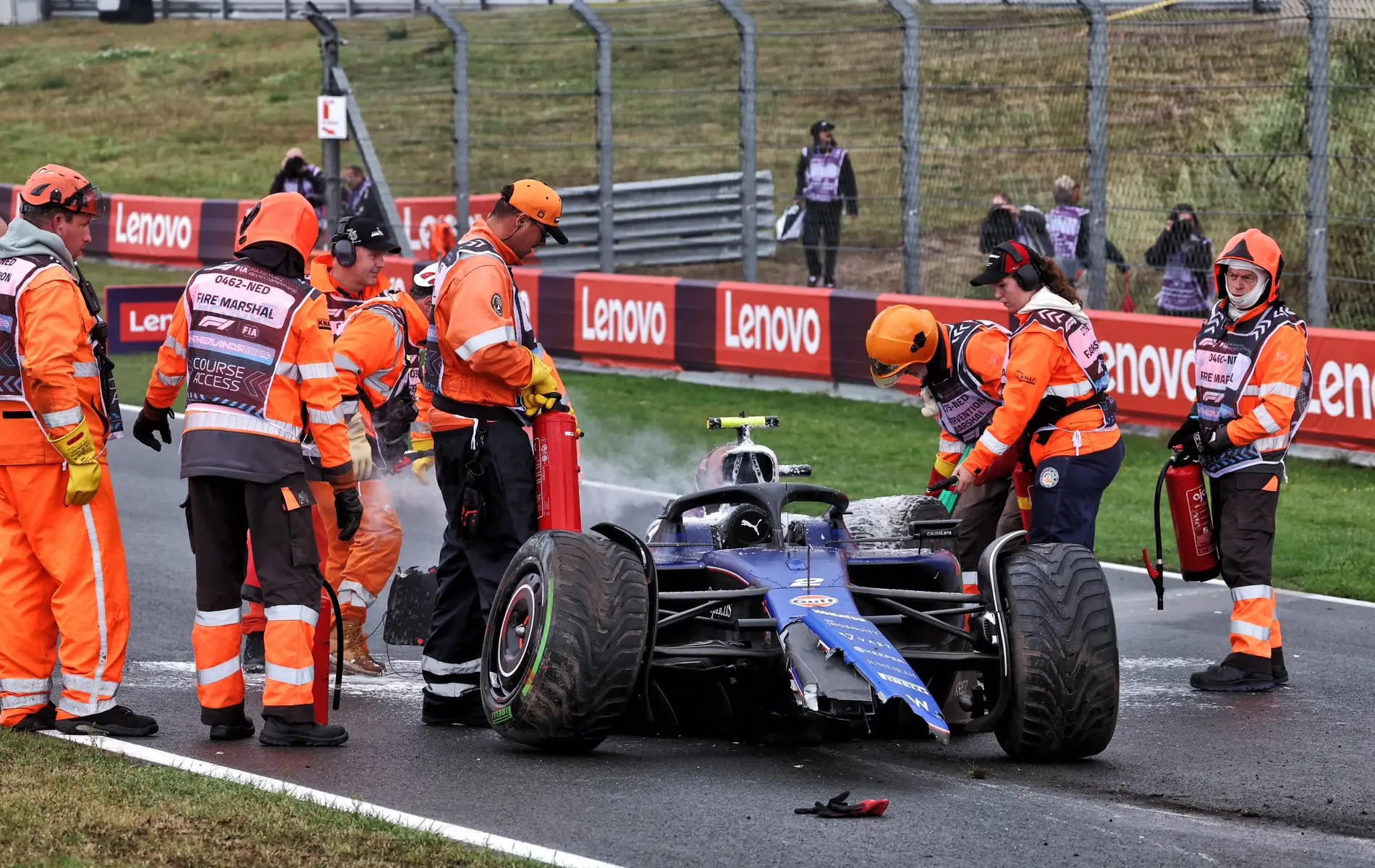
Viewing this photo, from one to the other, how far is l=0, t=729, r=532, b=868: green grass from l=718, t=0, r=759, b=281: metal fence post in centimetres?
1323

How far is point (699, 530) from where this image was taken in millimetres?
7941

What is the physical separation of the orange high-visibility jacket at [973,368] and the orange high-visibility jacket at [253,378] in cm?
313

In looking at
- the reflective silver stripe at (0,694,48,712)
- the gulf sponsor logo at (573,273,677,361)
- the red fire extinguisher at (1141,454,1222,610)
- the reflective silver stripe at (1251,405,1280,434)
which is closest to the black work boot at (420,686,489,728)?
the reflective silver stripe at (0,694,48,712)

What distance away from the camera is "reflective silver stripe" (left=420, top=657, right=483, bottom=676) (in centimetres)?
807

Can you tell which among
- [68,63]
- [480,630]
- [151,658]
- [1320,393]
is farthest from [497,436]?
[68,63]

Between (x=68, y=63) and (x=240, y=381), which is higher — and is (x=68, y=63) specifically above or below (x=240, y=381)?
above

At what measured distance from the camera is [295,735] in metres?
7.31

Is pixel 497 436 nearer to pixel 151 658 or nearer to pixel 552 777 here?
pixel 552 777

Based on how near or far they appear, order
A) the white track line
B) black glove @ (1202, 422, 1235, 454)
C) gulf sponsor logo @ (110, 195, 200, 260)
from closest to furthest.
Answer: the white track line < black glove @ (1202, 422, 1235, 454) < gulf sponsor logo @ (110, 195, 200, 260)

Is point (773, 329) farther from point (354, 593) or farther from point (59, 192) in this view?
point (59, 192)

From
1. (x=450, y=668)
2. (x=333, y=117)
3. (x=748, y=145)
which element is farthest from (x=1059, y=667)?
(x=333, y=117)

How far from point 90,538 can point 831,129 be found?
41.4 ft

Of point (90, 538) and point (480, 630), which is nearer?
point (90, 538)

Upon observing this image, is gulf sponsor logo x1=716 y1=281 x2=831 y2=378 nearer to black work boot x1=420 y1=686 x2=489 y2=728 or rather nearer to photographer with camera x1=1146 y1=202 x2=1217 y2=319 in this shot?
photographer with camera x1=1146 y1=202 x2=1217 y2=319
